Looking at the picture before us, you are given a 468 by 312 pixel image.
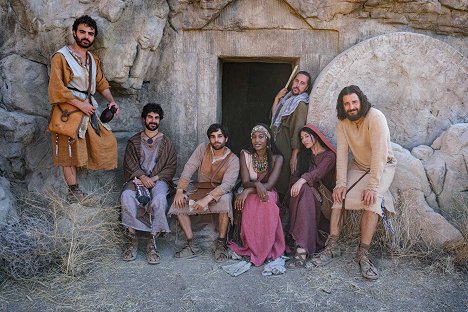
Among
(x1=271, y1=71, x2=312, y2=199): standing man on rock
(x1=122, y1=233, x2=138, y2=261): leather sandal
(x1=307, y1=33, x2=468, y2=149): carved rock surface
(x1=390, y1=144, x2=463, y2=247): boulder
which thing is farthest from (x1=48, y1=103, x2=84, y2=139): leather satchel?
(x1=390, y1=144, x2=463, y2=247): boulder

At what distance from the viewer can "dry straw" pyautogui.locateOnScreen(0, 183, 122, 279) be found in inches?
146

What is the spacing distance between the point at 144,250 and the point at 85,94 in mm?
1587

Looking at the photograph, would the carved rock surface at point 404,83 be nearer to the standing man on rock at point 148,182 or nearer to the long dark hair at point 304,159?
the long dark hair at point 304,159

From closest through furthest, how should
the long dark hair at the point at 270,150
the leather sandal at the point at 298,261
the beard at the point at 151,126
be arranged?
1. the leather sandal at the point at 298,261
2. the long dark hair at the point at 270,150
3. the beard at the point at 151,126

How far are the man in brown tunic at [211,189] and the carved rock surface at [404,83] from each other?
104 cm

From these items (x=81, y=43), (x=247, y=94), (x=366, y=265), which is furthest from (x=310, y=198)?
(x=247, y=94)

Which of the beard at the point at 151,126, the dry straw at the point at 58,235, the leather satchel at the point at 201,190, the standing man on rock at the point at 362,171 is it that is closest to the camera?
the dry straw at the point at 58,235

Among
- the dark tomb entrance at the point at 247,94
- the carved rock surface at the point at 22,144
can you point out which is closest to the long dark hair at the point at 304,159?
the carved rock surface at the point at 22,144

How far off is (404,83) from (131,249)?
3324 mm

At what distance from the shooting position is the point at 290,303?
3496 mm

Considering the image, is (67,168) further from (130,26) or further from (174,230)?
(130,26)

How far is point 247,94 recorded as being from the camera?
7.92 metres

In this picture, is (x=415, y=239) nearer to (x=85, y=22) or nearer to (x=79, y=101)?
(x=79, y=101)

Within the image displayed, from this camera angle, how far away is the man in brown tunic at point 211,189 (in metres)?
4.32
